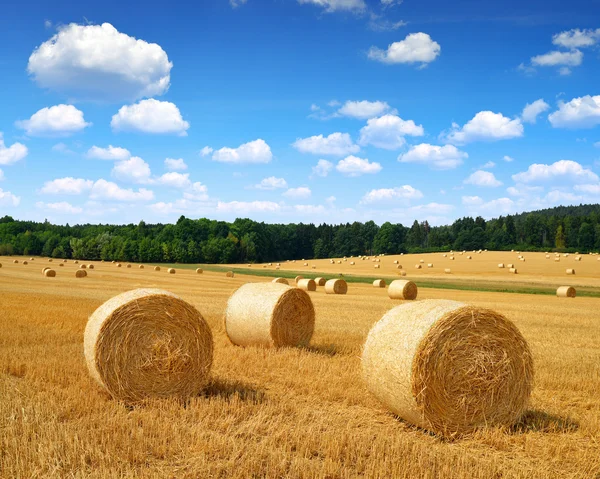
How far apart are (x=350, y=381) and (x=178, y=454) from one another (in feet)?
13.0

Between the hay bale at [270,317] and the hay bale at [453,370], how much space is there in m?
5.12

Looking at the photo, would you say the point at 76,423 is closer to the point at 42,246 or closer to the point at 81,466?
the point at 81,466

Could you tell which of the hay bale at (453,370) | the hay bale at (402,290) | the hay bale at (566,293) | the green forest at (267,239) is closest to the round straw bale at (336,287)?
the hay bale at (402,290)

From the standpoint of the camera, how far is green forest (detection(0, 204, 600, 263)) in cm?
9488

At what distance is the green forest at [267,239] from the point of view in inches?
3735

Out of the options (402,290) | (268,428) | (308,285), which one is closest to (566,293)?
(402,290)

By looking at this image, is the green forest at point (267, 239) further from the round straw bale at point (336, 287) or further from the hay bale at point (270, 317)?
the hay bale at point (270, 317)

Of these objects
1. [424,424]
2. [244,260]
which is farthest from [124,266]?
[424,424]

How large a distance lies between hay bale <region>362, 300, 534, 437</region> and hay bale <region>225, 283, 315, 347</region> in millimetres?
5123

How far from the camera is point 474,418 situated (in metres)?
7.27

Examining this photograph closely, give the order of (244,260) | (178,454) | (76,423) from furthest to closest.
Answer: (244,260), (76,423), (178,454)

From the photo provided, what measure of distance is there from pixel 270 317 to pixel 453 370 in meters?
5.94

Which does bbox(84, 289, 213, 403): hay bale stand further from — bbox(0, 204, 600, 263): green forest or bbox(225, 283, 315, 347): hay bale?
bbox(0, 204, 600, 263): green forest

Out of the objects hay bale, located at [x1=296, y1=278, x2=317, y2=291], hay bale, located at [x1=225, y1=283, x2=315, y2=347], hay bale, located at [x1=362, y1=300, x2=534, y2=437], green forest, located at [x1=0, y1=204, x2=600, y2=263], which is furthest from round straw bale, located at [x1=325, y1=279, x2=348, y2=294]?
green forest, located at [x1=0, y1=204, x2=600, y2=263]
